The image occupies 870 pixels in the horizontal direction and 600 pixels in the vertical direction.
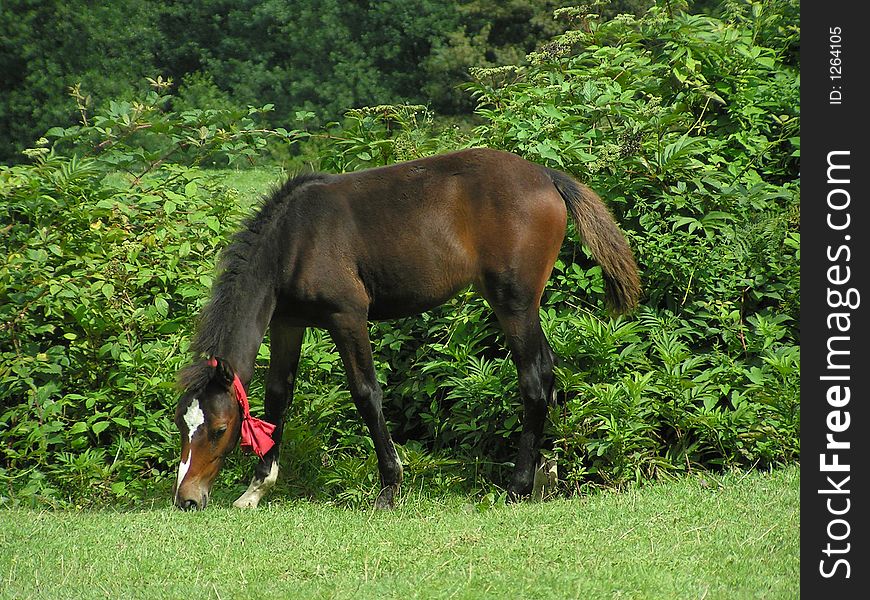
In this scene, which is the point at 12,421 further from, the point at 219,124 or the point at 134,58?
the point at 134,58

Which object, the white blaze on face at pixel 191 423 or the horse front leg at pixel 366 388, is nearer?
the white blaze on face at pixel 191 423

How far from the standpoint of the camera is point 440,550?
14.4 feet

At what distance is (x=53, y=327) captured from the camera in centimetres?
670

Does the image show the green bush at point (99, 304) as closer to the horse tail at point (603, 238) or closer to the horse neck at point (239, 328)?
the horse neck at point (239, 328)

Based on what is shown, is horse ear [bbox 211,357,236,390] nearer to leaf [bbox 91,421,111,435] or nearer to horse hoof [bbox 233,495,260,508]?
horse hoof [bbox 233,495,260,508]

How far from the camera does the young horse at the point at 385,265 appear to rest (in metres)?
5.38

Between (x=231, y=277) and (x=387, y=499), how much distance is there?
5.07 ft

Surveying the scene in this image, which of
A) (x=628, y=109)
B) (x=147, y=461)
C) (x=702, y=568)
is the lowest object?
(x=147, y=461)

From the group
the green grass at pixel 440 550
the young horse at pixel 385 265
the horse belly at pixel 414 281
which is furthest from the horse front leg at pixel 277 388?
the horse belly at pixel 414 281

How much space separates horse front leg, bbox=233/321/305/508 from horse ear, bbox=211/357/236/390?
675mm

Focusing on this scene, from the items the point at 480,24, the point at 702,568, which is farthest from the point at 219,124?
the point at 480,24

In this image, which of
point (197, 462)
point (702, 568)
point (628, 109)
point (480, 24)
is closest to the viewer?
point (702, 568)

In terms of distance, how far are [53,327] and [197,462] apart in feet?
7.30

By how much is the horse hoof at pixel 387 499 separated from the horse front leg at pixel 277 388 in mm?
681
